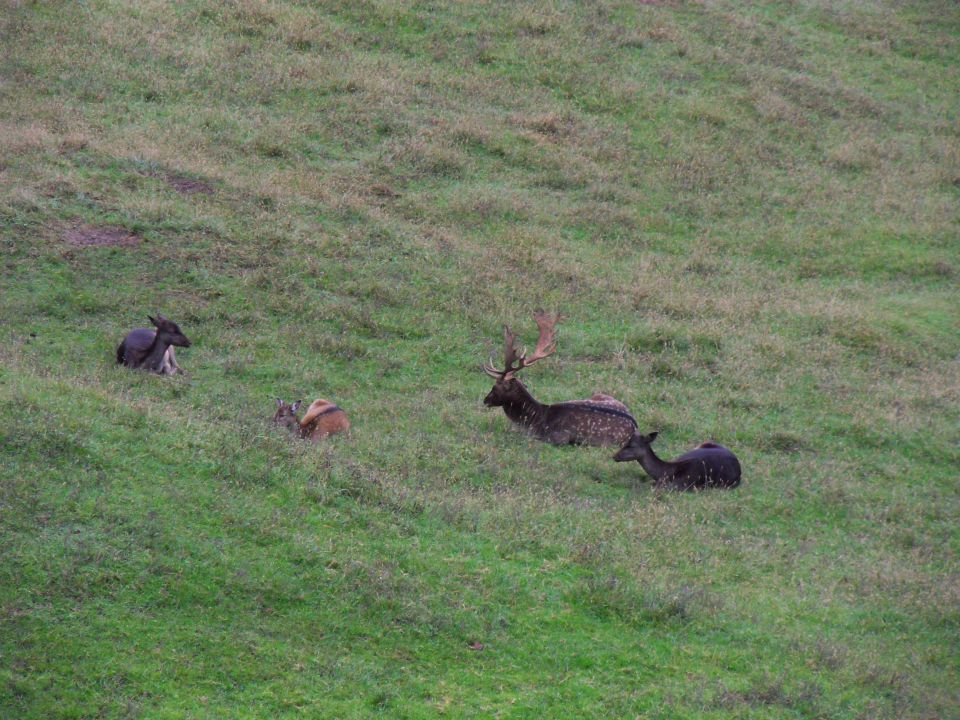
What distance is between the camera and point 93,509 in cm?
911

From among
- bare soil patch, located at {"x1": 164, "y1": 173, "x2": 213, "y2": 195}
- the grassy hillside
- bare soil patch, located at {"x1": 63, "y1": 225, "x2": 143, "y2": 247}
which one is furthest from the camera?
bare soil patch, located at {"x1": 164, "y1": 173, "x2": 213, "y2": 195}

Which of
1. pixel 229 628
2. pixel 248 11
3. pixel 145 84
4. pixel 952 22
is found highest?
pixel 952 22

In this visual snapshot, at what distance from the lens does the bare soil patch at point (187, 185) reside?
1945 centimetres

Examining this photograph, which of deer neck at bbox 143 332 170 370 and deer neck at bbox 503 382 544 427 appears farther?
deer neck at bbox 503 382 544 427

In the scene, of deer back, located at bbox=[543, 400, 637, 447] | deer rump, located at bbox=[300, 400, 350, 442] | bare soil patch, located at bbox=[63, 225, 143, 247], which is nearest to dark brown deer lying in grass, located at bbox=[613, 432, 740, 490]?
deer back, located at bbox=[543, 400, 637, 447]

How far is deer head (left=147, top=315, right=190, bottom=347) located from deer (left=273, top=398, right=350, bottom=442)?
204 cm

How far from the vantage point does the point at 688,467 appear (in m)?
12.9

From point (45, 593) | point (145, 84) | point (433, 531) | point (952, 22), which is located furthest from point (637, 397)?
point (952, 22)

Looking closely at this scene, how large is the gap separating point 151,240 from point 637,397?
26.6 ft

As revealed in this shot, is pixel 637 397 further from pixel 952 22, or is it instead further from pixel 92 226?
pixel 952 22

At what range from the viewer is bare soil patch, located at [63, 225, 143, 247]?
56.3 feet

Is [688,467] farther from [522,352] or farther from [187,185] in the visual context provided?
[187,185]

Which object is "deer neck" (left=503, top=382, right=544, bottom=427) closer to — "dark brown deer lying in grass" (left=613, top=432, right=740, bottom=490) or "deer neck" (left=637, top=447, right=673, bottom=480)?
"dark brown deer lying in grass" (left=613, top=432, right=740, bottom=490)

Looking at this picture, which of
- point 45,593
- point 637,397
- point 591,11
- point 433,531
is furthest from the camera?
point 591,11
